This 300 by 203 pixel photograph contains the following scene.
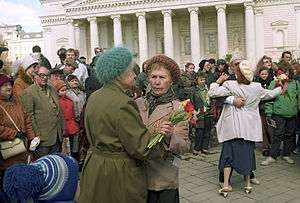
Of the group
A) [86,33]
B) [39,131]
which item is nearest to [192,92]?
[39,131]

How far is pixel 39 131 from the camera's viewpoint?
5.13m

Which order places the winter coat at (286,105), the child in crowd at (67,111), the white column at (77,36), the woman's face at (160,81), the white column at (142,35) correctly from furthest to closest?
the white column at (77,36), the white column at (142,35), the winter coat at (286,105), the child in crowd at (67,111), the woman's face at (160,81)

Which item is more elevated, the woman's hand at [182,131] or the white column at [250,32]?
the white column at [250,32]

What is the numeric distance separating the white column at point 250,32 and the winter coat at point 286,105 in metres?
32.1

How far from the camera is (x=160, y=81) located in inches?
113

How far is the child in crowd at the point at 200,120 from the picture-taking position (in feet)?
25.8

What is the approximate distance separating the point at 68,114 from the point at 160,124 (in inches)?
150

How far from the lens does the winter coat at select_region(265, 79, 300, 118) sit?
650cm

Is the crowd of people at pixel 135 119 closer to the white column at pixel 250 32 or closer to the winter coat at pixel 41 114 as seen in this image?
the winter coat at pixel 41 114

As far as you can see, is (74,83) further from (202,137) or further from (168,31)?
(168,31)

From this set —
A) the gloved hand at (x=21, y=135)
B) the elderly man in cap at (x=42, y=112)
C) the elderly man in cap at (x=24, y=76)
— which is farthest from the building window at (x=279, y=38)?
the gloved hand at (x=21, y=135)

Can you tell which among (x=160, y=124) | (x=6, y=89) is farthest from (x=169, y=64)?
(x=6, y=89)

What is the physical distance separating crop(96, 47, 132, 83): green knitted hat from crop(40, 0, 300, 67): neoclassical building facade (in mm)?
36549

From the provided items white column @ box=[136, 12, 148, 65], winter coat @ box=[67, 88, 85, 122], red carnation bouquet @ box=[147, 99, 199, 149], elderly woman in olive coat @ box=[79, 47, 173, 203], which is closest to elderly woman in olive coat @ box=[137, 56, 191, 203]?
red carnation bouquet @ box=[147, 99, 199, 149]
